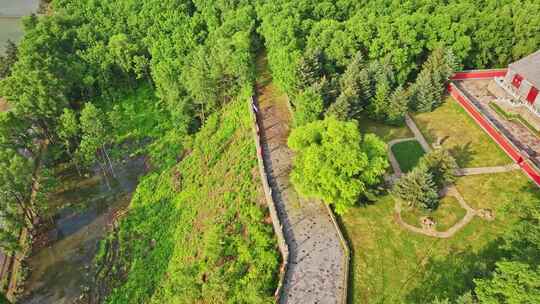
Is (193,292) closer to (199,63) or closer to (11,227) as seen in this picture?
(11,227)

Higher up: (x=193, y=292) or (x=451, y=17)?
(x=451, y=17)

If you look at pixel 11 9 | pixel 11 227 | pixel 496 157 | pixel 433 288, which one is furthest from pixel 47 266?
pixel 11 9

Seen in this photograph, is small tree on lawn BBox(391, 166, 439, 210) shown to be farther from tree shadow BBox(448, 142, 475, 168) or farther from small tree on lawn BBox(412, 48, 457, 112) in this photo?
small tree on lawn BBox(412, 48, 457, 112)

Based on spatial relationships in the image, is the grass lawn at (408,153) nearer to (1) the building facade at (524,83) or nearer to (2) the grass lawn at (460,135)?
(2) the grass lawn at (460,135)

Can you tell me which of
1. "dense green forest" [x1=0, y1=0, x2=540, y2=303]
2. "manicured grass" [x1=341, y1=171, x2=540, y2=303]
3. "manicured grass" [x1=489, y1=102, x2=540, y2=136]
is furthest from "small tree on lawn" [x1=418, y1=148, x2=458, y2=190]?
"manicured grass" [x1=489, y1=102, x2=540, y2=136]

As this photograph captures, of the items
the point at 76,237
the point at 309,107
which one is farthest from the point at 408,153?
the point at 76,237
